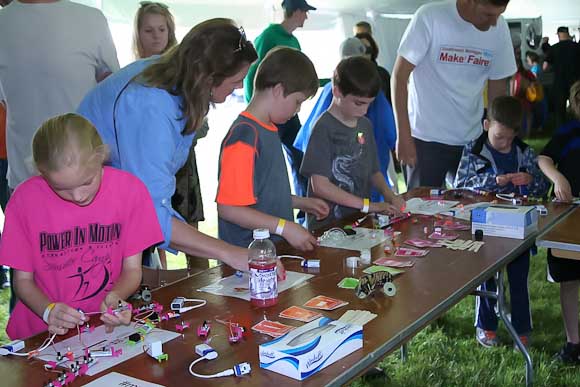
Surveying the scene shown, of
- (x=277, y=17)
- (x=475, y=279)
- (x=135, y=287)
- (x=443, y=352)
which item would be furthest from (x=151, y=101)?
(x=277, y=17)

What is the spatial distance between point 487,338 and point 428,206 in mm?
941

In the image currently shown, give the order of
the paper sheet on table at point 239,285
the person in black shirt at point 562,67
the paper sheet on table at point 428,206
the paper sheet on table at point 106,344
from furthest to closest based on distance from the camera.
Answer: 1. the person in black shirt at point 562,67
2. the paper sheet on table at point 428,206
3. the paper sheet on table at point 239,285
4. the paper sheet on table at point 106,344

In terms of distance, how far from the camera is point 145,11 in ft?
12.7

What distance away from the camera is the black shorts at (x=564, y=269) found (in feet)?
10.3

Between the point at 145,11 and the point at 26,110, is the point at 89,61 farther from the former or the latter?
the point at 145,11

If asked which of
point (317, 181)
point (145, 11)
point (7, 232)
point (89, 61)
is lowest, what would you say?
point (317, 181)

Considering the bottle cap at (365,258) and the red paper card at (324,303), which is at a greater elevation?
the red paper card at (324,303)

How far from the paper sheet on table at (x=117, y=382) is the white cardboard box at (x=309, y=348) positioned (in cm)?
25

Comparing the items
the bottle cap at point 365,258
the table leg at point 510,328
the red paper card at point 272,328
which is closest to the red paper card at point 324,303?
the red paper card at point 272,328

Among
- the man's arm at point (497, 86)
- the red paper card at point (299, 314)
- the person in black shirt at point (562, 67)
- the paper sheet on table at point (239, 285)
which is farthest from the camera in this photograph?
the person in black shirt at point (562, 67)

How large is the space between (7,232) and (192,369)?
2.50ft

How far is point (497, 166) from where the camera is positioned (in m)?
3.62

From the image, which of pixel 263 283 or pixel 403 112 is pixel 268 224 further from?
pixel 403 112

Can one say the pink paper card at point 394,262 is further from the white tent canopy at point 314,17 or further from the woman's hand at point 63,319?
the white tent canopy at point 314,17
